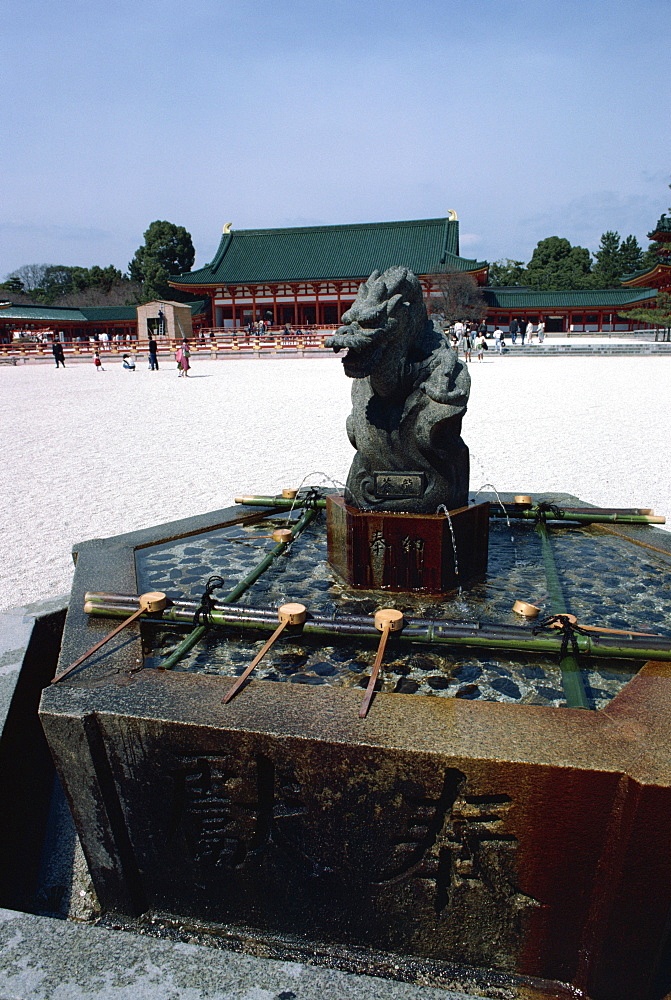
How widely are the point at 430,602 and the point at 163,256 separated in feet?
179

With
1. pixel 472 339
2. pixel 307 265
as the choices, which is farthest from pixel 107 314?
pixel 472 339

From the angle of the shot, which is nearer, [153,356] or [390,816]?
[390,816]

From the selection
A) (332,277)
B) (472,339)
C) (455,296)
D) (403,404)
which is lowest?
(472,339)

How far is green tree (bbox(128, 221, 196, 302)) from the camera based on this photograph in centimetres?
5022

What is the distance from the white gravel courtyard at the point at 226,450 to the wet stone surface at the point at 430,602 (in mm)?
1359

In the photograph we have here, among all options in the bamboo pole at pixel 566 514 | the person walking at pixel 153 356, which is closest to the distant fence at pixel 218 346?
the person walking at pixel 153 356

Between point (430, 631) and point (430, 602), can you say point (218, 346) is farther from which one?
point (430, 631)

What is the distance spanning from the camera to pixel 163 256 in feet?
169

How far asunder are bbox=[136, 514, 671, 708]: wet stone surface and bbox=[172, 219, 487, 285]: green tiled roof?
3565 cm

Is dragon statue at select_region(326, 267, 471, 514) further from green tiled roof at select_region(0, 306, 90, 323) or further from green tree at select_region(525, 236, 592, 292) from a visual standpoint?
green tree at select_region(525, 236, 592, 292)

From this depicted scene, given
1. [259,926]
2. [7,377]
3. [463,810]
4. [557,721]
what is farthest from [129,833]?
[7,377]

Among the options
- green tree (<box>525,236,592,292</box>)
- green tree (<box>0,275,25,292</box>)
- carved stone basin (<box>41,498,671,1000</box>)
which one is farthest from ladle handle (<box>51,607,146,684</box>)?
green tree (<box>0,275,25,292</box>)

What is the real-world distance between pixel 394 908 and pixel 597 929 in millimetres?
615

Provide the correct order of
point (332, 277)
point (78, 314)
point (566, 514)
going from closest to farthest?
point (566, 514), point (332, 277), point (78, 314)
